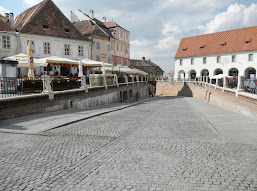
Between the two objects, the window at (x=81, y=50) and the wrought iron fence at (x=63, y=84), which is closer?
the wrought iron fence at (x=63, y=84)

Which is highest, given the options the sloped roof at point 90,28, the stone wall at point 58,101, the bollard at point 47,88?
the sloped roof at point 90,28

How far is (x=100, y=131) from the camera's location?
8.50 metres

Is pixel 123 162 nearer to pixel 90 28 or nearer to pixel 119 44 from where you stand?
pixel 90 28

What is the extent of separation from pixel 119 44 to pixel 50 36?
18.7m

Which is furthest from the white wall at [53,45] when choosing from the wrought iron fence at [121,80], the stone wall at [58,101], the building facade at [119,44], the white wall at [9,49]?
the stone wall at [58,101]

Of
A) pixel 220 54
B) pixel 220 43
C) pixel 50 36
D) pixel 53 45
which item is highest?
pixel 220 43

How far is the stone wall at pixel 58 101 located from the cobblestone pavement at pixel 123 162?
2.66m

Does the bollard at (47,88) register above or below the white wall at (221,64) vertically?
→ below

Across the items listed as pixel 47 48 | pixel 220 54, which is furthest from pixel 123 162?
pixel 220 54

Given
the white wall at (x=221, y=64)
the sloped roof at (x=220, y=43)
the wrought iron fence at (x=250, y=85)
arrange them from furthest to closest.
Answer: the sloped roof at (x=220, y=43) → the white wall at (x=221, y=64) → the wrought iron fence at (x=250, y=85)

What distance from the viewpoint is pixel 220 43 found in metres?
51.8

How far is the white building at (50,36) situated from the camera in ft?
88.4

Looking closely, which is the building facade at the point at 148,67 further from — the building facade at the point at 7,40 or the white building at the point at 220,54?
the building facade at the point at 7,40

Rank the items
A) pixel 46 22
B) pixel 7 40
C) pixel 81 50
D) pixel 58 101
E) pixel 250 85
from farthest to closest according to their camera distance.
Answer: pixel 81 50 → pixel 46 22 → pixel 7 40 → pixel 250 85 → pixel 58 101
